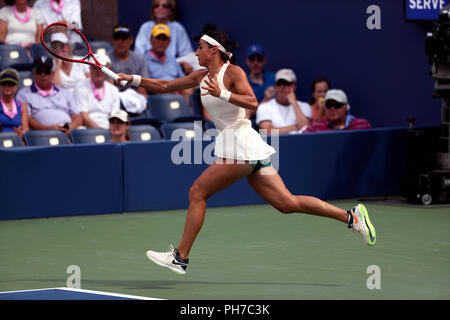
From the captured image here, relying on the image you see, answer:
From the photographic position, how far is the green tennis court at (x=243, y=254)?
7.00 m

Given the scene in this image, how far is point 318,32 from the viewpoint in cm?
1355

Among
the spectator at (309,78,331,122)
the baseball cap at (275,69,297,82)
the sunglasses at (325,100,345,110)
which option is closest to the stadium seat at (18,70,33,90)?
the baseball cap at (275,69,297,82)

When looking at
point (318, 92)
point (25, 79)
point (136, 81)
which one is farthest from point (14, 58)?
point (136, 81)

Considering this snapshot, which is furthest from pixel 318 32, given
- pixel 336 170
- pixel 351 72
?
pixel 336 170

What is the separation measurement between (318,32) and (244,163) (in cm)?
671

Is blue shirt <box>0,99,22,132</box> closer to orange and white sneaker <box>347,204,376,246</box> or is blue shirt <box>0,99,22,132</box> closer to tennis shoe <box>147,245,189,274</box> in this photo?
tennis shoe <box>147,245,189,274</box>

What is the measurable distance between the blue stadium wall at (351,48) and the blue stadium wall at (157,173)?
2.39 ft

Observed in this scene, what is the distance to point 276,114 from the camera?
1264 cm

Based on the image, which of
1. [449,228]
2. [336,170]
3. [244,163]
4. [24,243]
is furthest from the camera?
[336,170]

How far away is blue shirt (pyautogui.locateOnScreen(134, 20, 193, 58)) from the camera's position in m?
14.0

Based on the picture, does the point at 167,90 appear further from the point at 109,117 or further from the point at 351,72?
the point at 351,72

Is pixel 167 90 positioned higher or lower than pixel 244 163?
higher

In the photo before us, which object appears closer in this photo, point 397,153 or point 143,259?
point 143,259

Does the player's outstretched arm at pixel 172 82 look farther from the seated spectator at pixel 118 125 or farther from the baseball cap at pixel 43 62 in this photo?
the baseball cap at pixel 43 62
